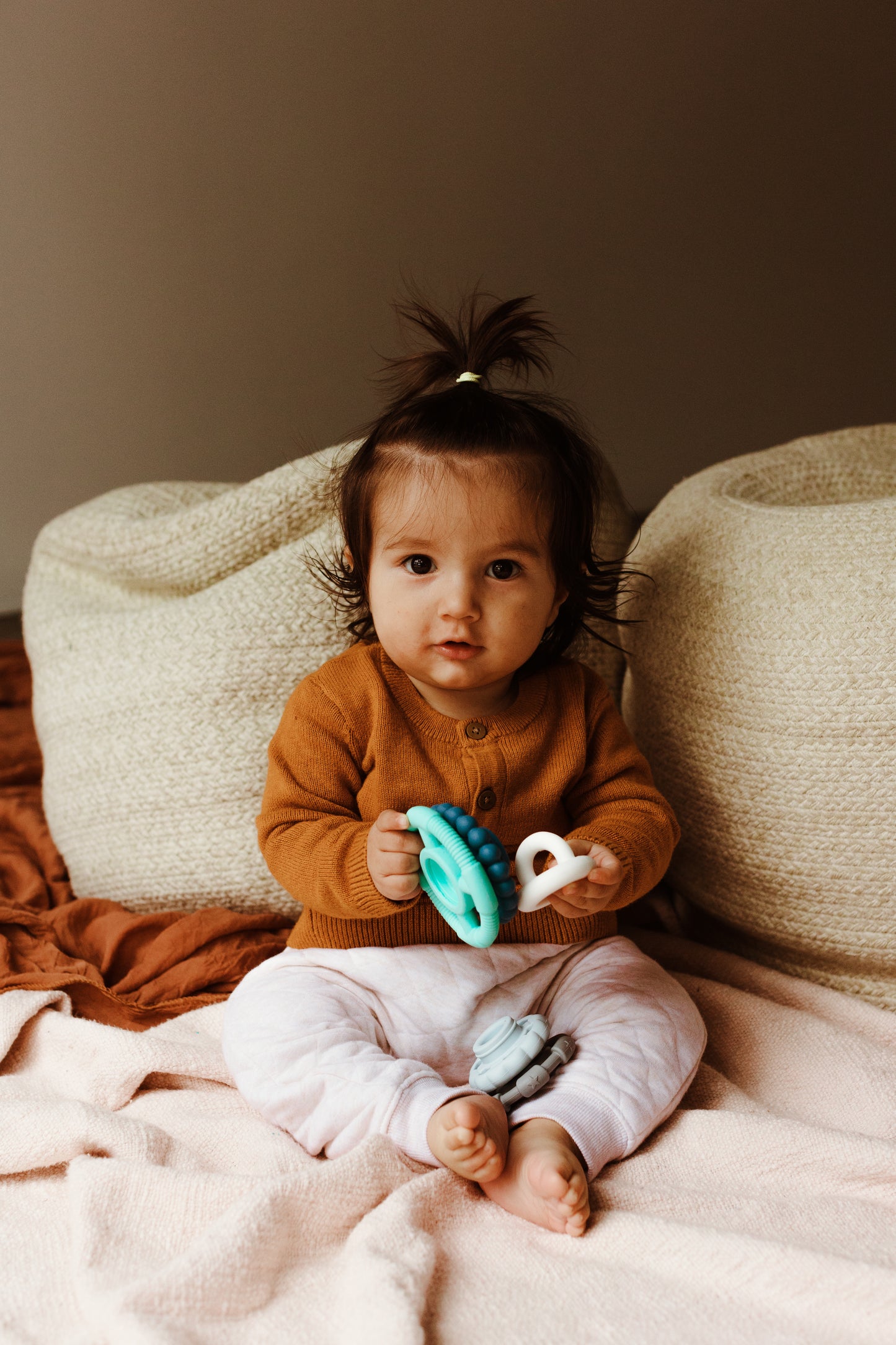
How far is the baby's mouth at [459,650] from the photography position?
93cm

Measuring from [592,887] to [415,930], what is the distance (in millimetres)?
190

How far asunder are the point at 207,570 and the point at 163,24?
1.16 metres

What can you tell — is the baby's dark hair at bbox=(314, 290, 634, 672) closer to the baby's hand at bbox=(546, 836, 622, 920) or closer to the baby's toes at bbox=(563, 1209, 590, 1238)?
the baby's hand at bbox=(546, 836, 622, 920)

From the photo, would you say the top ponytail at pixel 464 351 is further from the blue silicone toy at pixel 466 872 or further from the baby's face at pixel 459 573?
the blue silicone toy at pixel 466 872

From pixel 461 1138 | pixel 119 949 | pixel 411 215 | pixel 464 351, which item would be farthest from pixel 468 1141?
pixel 411 215

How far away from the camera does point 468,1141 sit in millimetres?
753

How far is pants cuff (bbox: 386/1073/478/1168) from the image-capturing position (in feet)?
2.63

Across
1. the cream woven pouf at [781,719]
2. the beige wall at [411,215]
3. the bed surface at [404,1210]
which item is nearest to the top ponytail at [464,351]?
the cream woven pouf at [781,719]

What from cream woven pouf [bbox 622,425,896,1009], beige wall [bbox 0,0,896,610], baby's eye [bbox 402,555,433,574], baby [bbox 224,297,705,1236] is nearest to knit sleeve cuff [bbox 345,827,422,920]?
baby [bbox 224,297,705,1236]

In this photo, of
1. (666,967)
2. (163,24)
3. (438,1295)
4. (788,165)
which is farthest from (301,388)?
(438,1295)

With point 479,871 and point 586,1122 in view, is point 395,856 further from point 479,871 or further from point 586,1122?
point 586,1122

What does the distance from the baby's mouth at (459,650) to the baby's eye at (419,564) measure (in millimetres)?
63

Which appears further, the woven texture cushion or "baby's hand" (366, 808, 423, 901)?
the woven texture cushion

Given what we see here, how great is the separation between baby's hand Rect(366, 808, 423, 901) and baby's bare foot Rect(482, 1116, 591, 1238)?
0.63 feet
